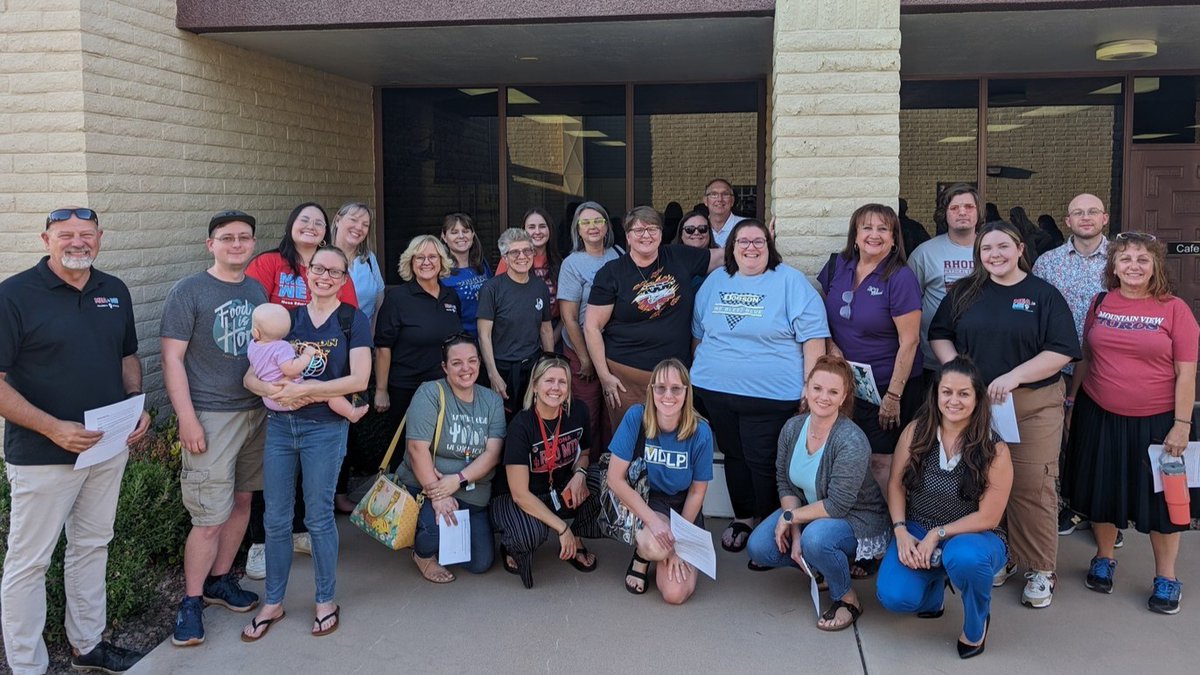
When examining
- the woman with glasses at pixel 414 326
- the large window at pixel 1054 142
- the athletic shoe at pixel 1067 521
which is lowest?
the athletic shoe at pixel 1067 521

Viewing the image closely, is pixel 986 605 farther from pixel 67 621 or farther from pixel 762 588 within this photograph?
pixel 67 621

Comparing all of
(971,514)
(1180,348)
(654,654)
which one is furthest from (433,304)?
(1180,348)

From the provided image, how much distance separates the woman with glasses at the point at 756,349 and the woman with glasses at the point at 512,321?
97 centimetres

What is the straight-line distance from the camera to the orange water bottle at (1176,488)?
14.0 feet

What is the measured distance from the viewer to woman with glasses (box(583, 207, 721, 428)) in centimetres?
512

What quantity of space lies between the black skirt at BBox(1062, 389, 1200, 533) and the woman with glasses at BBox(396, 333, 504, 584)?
2.89 m

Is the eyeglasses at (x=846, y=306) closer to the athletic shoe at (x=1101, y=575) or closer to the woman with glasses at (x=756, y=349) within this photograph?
the woman with glasses at (x=756, y=349)

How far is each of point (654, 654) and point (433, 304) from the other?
7.52 feet

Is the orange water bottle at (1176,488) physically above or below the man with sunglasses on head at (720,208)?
below

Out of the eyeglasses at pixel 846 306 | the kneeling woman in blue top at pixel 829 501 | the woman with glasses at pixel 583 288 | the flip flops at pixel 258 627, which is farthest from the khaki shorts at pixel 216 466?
the eyeglasses at pixel 846 306

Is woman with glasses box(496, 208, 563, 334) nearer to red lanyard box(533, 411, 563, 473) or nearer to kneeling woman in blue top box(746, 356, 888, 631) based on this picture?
red lanyard box(533, 411, 563, 473)

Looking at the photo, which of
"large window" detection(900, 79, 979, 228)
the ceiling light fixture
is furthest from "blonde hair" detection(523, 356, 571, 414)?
the ceiling light fixture

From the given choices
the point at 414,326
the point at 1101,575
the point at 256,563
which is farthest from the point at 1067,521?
the point at 256,563

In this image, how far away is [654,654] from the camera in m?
3.93
